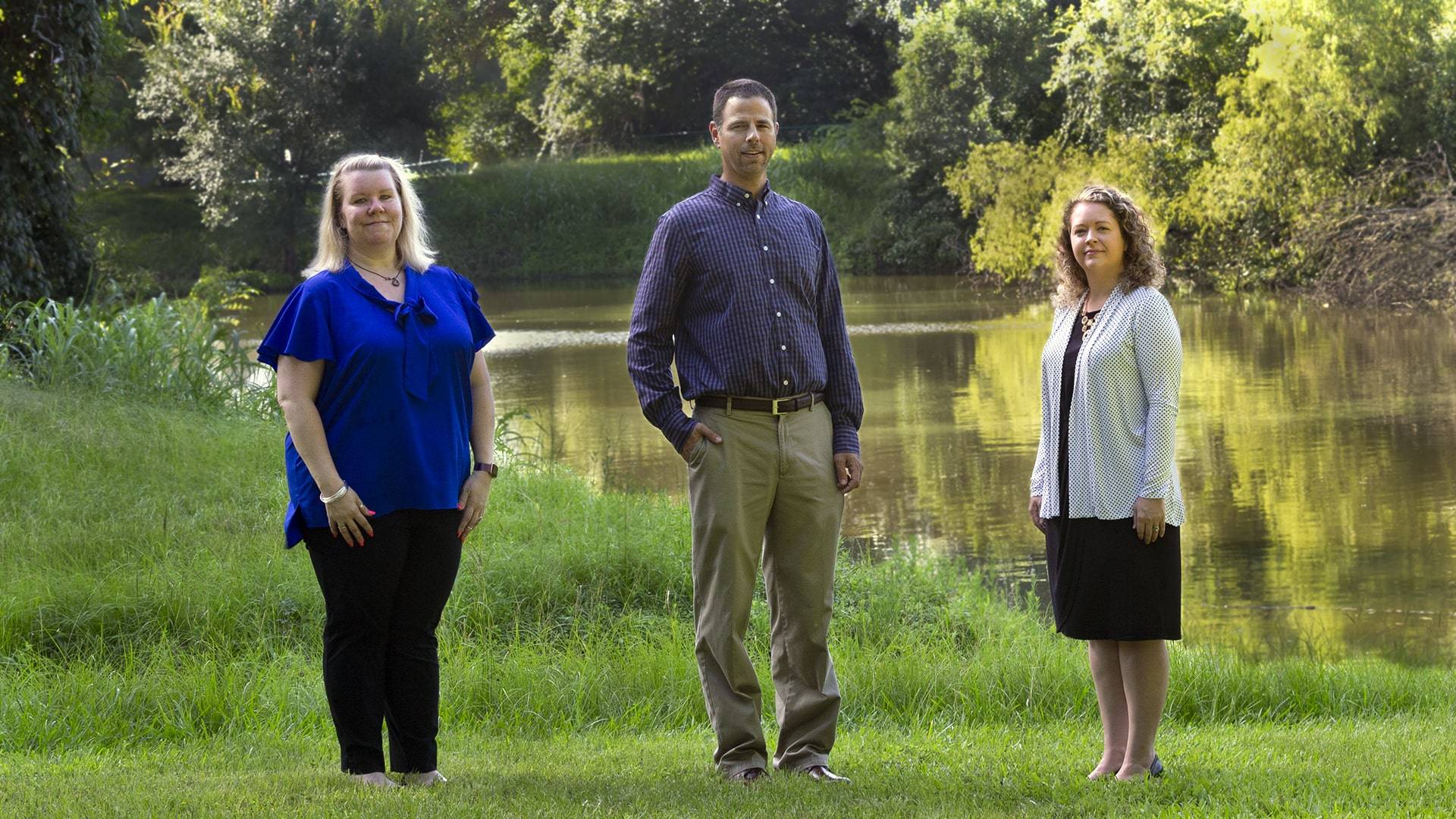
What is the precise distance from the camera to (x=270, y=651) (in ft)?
19.5

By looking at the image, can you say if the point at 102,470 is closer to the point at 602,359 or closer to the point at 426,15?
the point at 602,359

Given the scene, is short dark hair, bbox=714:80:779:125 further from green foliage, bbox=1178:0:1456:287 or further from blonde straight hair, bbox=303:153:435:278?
green foliage, bbox=1178:0:1456:287

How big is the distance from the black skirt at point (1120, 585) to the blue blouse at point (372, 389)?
5.14 ft

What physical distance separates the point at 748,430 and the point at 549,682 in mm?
1966

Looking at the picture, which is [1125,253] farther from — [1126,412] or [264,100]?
[264,100]

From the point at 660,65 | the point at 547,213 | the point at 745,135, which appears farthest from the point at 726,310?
the point at 660,65

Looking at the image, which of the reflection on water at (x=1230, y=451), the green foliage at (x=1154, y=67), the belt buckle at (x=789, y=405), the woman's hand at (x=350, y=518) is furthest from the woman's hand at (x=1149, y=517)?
the green foliage at (x=1154, y=67)

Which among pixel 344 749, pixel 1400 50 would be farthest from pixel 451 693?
pixel 1400 50

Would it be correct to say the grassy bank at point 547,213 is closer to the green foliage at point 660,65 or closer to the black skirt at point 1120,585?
the green foliage at point 660,65

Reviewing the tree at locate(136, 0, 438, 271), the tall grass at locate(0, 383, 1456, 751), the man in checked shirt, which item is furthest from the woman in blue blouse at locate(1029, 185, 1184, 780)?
the tree at locate(136, 0, 438, 271)

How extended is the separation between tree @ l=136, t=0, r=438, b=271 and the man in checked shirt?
3108 cm

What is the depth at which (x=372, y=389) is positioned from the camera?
146 inches

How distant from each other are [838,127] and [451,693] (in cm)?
3103

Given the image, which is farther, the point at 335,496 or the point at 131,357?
the point at 131,357
